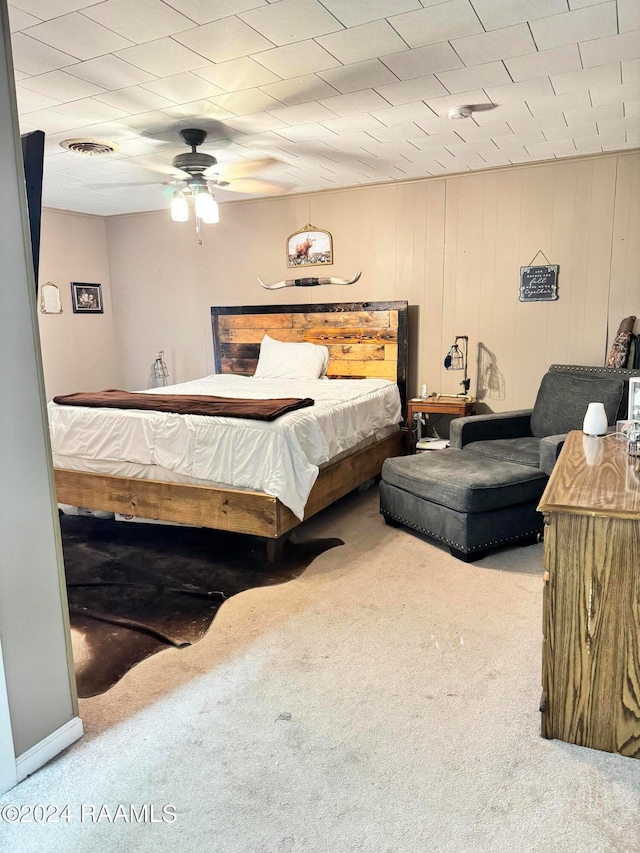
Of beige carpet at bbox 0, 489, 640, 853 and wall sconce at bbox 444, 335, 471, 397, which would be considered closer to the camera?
beige carpet at bbox 0, 489, 640, 853

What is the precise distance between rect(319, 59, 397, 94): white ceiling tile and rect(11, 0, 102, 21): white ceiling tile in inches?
41.4

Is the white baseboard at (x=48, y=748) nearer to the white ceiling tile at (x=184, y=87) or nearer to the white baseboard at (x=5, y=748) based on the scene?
the white baseboard at (x=5, y=748)

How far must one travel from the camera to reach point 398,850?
1454 millimetres

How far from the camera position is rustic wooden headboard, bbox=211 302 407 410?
16.1 feet

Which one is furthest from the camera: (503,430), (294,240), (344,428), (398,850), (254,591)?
(294,240)

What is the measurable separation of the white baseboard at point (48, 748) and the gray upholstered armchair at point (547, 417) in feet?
8.57

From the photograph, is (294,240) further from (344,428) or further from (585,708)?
(585,708)

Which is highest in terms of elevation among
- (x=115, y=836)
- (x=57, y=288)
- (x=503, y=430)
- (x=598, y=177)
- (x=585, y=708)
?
(x=598, y=177)

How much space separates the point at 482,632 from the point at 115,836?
1547mm

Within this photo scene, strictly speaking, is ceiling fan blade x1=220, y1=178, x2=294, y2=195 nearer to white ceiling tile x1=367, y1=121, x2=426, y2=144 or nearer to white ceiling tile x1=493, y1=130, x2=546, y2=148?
white ceiling tile x1=367, y1=121, x2=426, y2=144

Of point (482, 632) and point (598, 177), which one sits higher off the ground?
point (598, 177)

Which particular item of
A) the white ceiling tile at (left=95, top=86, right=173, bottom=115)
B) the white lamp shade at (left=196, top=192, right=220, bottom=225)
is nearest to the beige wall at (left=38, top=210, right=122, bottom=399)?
the white lamp shade at (left=196, top=192, right=220, bottom=225)

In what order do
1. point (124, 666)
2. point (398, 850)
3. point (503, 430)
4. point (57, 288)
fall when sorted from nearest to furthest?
1. point (398, 850)
2. point (124, 666)
3. point (503, 430)
4. point (57, 288)

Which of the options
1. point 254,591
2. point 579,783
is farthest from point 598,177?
point 579,783
